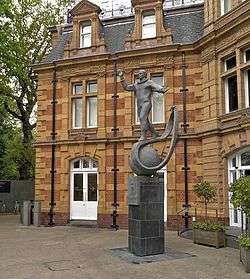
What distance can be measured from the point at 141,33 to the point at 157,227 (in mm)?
10055

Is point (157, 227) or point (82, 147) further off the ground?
point (82, 147)

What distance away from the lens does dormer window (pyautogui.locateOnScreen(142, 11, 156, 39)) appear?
1792 centimetres

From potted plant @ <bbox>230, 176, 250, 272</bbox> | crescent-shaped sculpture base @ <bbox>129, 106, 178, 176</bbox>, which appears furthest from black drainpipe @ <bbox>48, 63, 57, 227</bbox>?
potted plant @ <bbox>230, 176, 250, 272</bbox>

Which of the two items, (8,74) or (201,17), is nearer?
(201,17)

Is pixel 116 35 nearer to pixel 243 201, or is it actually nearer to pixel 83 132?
pixel 83 132

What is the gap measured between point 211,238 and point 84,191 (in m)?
7.62

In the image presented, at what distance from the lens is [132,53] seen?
17547 millimetres

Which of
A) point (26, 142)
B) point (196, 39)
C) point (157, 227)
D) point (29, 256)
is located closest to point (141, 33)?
point (196, 39)

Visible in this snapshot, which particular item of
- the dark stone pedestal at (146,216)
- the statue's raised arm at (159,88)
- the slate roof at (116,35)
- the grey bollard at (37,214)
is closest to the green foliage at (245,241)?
the dark stone pedestal at (146,216)

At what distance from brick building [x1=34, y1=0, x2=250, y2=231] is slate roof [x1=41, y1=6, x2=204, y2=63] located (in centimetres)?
5

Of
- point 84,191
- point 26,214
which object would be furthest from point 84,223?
point 26,214

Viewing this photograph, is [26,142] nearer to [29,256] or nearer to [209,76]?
[209,76]

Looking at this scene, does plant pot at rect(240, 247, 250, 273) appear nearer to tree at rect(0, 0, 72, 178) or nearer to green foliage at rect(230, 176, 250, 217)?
green foliage at rect(230, 176, 250, 217)

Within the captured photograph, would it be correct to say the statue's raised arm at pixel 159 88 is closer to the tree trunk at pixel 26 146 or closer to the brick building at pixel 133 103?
the brick building at pixel 133 103
